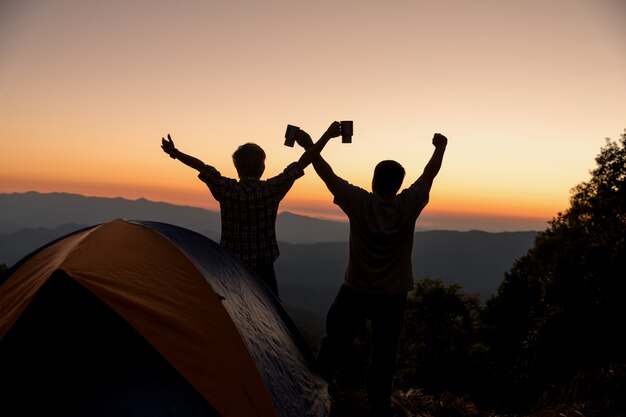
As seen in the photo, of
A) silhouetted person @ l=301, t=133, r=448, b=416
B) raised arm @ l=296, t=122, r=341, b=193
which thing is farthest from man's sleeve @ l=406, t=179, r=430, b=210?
raised arm @ l=296, t=122, r=341, b=193

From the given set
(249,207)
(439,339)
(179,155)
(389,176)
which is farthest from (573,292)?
(179,155)

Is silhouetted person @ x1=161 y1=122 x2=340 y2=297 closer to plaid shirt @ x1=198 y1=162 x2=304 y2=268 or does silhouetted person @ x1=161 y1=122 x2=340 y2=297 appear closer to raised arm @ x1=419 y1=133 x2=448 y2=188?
plaid shirt @ x1=198 y1=162 x2=304 y2=268

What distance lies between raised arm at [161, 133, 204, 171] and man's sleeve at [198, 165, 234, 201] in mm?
88

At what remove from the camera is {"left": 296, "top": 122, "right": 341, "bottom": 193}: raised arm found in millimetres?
4207

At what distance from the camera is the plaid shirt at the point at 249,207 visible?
14.9 ft

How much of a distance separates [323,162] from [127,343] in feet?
8.56

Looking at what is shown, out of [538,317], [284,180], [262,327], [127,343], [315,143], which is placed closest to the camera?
[127,343]

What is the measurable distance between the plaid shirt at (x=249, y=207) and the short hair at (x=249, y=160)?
11 centimetres

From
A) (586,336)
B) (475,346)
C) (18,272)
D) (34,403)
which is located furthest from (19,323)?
(475,346)

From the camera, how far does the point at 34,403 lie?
9.71ft

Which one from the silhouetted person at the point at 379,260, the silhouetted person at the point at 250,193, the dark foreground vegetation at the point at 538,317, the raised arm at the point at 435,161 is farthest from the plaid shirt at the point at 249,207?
the dark foreground vegetation at the point at 538,317

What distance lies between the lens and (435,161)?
4.61 m

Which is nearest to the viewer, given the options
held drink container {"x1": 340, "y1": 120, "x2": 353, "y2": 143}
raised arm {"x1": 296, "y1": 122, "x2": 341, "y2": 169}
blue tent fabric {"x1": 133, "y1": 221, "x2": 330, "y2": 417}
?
blue tent fabric {"x1": 133, "y1": 221, "x2": 330, "y2": 417}

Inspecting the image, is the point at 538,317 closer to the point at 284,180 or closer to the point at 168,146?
the point at 284,180
